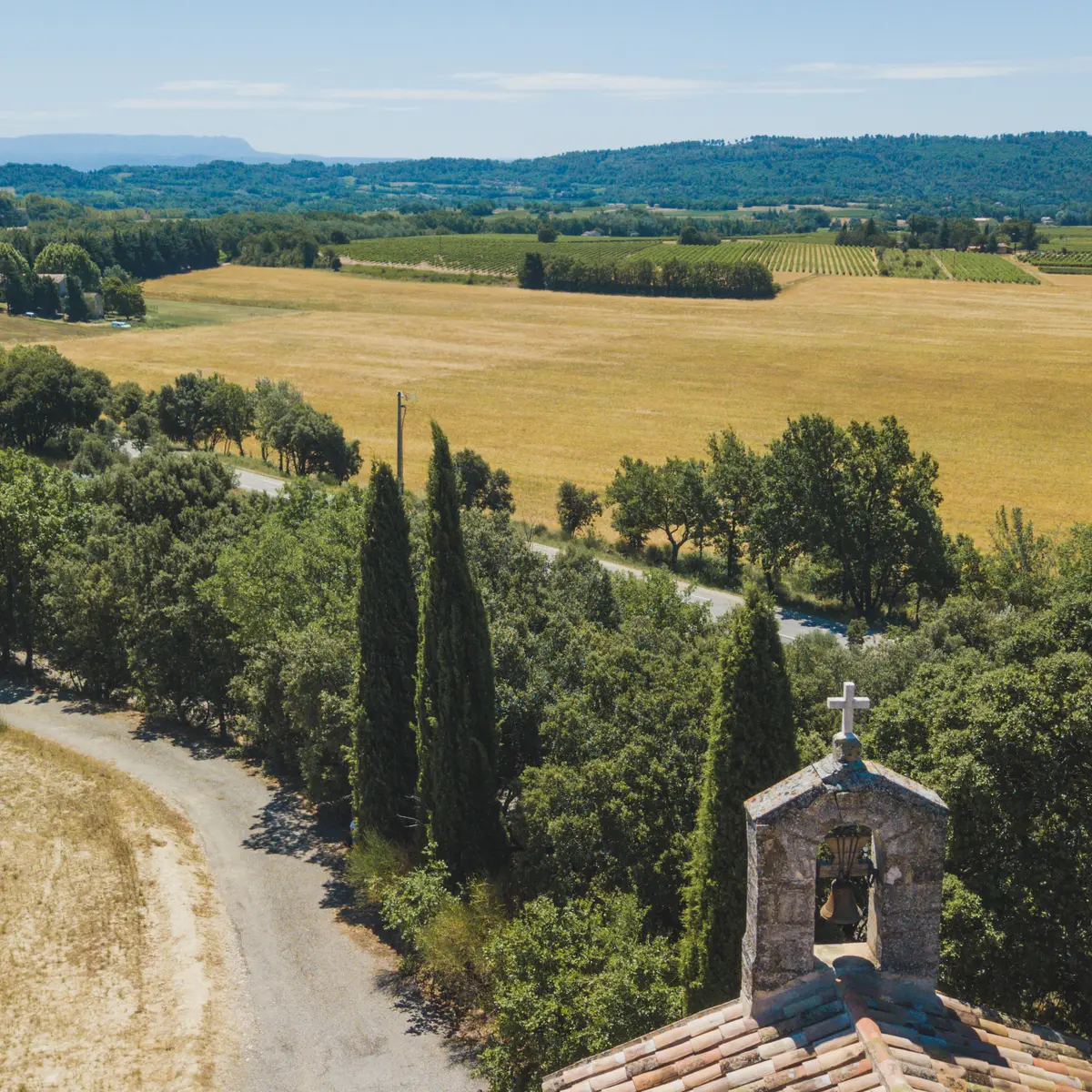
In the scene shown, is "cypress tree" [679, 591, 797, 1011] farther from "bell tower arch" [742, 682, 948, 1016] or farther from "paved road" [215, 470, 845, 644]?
"paved road" [215, 470, 845, 644]

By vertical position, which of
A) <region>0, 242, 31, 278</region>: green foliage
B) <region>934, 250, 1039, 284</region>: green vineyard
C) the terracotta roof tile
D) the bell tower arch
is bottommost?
the terracotta roof tile

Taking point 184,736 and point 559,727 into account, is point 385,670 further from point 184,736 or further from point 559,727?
point 184,736

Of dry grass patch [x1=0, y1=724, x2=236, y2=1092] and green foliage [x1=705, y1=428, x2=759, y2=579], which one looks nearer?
dry grass patch [x1=0, y1=724, x2=236, y2=1092]

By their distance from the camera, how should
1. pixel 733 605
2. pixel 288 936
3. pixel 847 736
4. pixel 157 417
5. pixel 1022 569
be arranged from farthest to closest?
pixel 157 417, pixel 1022 569, pixel 733 605, pixel 288 936, pixel 847 736

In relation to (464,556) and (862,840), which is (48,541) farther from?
(862,840)

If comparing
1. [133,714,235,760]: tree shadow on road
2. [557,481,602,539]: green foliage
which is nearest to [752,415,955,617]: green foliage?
[557,481,602,539]: green foliage

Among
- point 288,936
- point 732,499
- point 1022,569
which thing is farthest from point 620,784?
point 732,499

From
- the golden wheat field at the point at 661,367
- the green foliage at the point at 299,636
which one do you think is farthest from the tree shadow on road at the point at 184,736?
the golden wheat field at the point at 661,367
